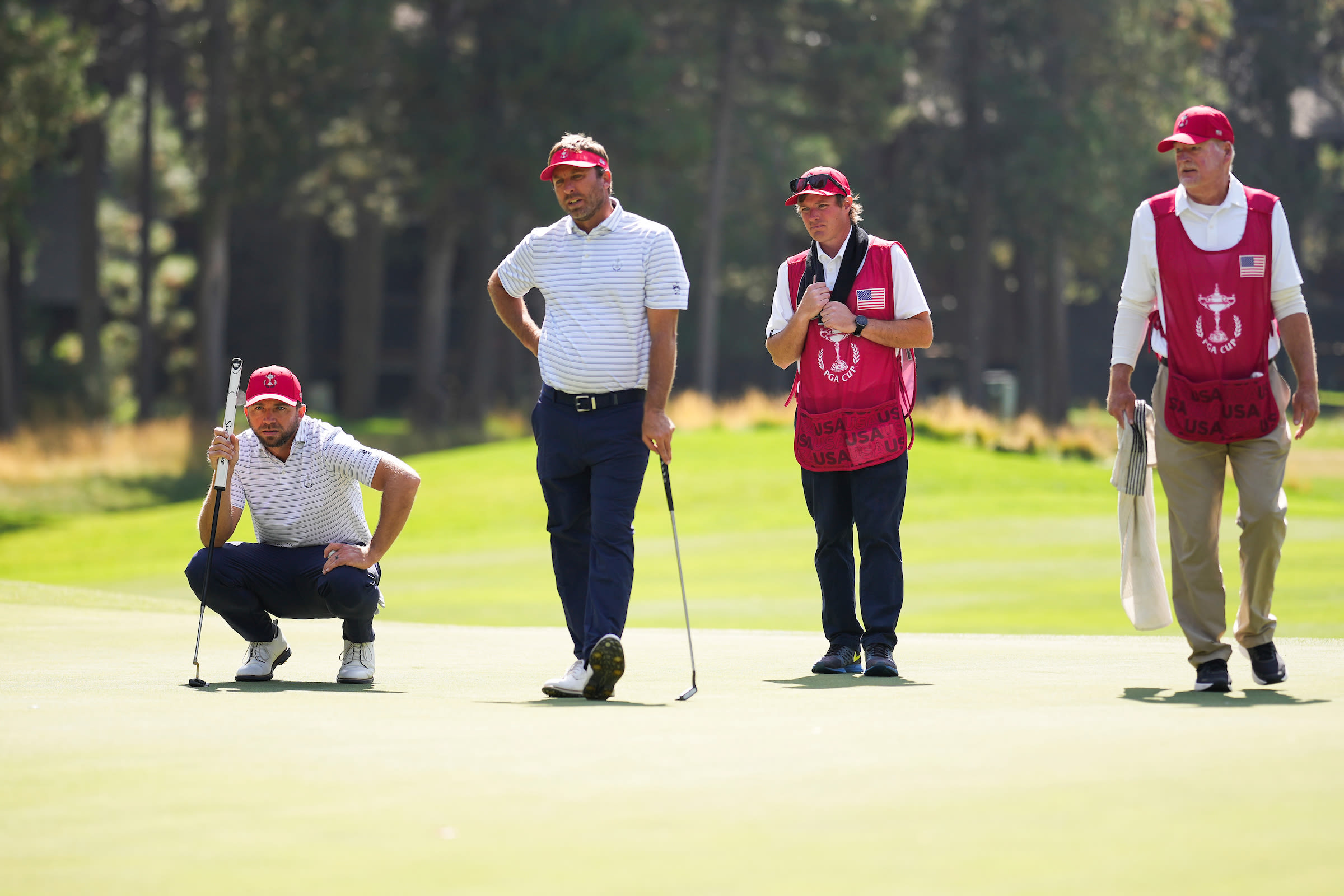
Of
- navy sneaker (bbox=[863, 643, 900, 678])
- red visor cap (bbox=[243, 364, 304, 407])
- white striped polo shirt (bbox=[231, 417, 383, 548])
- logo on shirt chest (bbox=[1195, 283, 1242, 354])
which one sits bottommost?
navy sneaker (bbox=[863, 643, 900, 678])

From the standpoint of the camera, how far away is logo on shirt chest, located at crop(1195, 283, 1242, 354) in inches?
239

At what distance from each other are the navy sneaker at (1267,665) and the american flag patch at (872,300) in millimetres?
1910

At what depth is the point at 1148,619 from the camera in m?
6.44

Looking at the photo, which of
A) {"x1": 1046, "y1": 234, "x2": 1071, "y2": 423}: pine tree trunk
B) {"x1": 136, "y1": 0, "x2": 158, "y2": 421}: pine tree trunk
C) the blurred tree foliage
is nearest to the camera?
{"x1": 136, "y1": 0, "x2": 158, "y2": 421}: pine tree trunk

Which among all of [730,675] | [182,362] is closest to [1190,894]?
[730,675]

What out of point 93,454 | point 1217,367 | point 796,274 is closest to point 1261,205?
point 1217,367

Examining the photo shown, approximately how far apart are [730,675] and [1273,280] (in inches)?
97.1

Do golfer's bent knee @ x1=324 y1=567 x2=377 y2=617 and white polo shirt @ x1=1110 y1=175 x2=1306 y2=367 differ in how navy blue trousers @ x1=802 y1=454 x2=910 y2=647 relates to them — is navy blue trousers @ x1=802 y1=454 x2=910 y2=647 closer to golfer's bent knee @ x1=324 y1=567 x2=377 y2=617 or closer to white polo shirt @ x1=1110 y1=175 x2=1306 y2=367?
white polo shirt @ x1=1110 y1=175 x2=1306 y2=367

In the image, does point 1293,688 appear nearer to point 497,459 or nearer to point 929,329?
point 929,329

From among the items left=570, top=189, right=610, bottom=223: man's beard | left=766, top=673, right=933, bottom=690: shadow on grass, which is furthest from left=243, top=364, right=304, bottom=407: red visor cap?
left=766, top=673, right=933, bottom=690: shadow on grass

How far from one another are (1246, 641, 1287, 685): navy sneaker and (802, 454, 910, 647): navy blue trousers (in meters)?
1.37

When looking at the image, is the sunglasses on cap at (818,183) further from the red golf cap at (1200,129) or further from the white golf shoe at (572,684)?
the white golf shoe at (572,684)

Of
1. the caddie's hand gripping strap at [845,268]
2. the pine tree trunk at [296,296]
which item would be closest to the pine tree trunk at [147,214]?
the pine tree trunk at [296,296]

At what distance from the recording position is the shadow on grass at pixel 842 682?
628 cm
